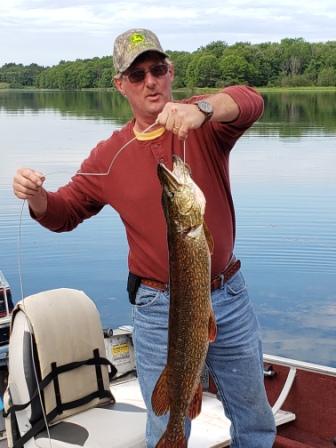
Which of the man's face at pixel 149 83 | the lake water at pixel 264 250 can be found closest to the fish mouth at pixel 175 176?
the man's face at pixel 149 83

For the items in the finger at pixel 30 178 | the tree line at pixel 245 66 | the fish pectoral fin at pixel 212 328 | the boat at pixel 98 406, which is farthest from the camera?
the tree line at pixel 245 66

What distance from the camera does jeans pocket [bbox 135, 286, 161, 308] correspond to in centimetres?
330

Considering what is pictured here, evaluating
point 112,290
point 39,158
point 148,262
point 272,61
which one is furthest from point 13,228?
point 272,61

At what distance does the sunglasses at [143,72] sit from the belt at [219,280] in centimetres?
93

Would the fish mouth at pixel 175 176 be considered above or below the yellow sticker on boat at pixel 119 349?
above

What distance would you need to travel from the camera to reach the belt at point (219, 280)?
3256 mm

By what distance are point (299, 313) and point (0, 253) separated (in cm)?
649

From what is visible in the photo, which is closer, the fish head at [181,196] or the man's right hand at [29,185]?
the fish head at [181,196]

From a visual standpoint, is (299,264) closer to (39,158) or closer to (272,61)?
(39,158)

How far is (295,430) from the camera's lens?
5.32 meters

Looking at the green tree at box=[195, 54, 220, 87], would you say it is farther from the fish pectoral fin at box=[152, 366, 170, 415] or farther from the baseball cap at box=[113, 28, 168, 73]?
the fish pectoral fin at box=[152, 366, 170, 415]

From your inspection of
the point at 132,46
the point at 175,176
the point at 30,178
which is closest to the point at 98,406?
the point at 30,178

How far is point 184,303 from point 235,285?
418 mm

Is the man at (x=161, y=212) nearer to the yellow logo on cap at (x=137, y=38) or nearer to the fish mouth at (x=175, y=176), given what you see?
the yellow logo on cap at (x=137, y=38)
